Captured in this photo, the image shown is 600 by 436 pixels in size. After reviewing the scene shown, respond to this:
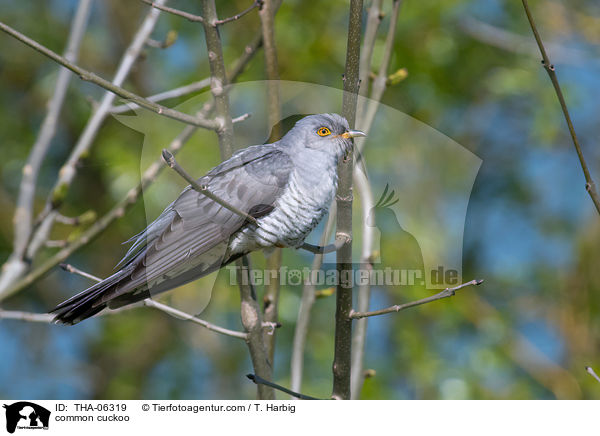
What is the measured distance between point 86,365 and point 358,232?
153 inches

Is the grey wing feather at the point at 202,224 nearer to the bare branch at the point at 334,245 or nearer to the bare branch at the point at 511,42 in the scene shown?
the bare branch at the point at 334,245

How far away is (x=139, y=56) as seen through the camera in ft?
9.23

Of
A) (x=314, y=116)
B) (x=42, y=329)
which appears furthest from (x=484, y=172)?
(x=42, y=329)

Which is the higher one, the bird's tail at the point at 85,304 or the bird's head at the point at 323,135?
the bird's head at the point at 323,135

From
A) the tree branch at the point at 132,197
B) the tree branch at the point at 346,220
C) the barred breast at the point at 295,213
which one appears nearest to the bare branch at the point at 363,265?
the barred breast at the point at 295,213

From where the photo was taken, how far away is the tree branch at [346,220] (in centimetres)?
155

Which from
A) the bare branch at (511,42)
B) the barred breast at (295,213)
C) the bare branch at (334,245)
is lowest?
the bare branch at (334,245)

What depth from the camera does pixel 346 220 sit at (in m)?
1.69

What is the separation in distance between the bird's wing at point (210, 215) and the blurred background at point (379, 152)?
1.52 m

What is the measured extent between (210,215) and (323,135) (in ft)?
1.46

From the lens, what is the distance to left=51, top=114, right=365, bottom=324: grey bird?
187 cm

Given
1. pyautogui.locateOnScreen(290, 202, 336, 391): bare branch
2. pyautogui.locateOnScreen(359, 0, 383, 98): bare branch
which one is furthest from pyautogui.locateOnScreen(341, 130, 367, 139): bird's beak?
pyautogui.locateOnScreen(359, 0, 383, 98): bare branch

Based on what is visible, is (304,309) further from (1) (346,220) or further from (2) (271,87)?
(2) (271,87)

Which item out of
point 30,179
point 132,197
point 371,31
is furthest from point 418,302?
point 30,179
